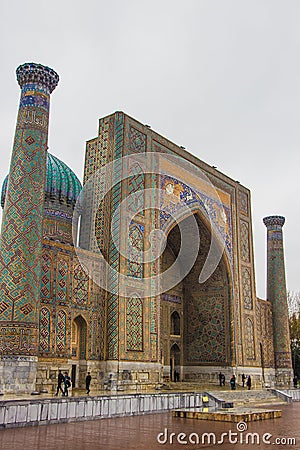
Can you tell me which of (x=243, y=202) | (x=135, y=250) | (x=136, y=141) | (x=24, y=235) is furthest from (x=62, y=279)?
(x=243, y=202)

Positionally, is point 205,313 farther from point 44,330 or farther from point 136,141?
point 44,330

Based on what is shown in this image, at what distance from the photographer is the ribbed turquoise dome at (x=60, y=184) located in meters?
13.2

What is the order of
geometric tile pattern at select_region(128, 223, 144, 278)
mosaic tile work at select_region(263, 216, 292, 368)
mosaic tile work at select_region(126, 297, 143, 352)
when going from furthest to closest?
mosaic tile work at select_region(263, 216, 292, 368), geometric tile pattern at select_region(128, 223, 144, 278), mosaic tile work at select_region(126, 297, 143, 352)

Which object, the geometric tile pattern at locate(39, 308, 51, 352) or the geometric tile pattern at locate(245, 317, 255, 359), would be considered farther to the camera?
the geometric tile pattern at locate(245, 317, 255, 359)

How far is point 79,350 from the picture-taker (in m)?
11.1

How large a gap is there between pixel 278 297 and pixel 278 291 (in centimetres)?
23

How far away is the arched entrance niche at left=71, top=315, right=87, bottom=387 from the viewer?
433 inches

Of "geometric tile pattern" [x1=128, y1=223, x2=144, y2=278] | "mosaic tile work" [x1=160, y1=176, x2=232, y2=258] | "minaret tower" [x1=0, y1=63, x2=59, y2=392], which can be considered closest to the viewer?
"minaret tower" [x1=0, y1=63, x2=59, y2=392]

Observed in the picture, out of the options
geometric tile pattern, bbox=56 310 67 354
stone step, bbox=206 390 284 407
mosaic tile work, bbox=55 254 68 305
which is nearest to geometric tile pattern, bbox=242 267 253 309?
stone step, bbox=206 390 284 407

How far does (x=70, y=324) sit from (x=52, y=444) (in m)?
5.38

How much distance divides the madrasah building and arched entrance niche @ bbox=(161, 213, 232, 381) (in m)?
0.03

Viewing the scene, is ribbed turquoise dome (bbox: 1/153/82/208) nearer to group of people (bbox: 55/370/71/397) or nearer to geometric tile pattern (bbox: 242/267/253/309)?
group of people (bbox: 55/370/71/397)

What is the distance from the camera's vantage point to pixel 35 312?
9.15m

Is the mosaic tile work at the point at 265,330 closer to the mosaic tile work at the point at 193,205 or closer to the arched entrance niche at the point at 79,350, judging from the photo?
the mosaic tile work at the point at 193,205
